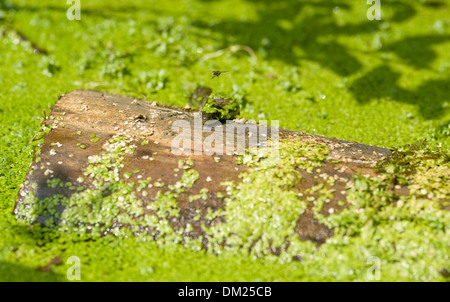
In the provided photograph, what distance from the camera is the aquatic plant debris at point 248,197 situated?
3.46 metres

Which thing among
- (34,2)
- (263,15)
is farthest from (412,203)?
(34,2)

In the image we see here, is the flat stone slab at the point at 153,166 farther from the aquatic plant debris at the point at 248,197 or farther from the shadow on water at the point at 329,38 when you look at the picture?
the shadow on water at the point at 329,38

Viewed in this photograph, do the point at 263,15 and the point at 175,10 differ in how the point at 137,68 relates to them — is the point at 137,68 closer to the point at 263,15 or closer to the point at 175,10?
the point at 175,10

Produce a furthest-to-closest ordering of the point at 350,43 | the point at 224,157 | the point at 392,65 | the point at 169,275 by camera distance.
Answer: the point at 350,43 → the point at 392,65 → the point at 224,157 → the point at 169,275

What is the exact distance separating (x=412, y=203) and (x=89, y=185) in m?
2.60

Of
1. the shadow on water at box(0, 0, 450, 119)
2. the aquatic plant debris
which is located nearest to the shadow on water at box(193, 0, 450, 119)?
the shadow on water at box(0, 0, 450, 119)

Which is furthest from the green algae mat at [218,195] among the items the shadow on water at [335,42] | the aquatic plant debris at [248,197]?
the shadow on water at [335,42]

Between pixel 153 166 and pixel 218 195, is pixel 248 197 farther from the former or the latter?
pixel 153 166

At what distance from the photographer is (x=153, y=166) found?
12.6 feet

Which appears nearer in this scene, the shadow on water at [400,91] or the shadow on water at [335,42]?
the shadow on water at [400,91]

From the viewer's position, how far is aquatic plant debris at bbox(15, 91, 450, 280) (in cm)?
346

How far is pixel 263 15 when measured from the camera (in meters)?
7.94

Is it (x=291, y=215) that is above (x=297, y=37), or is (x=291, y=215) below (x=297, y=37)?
below

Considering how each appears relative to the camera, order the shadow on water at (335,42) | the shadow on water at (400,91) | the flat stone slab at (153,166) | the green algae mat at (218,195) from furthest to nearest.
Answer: the shadow on water at (335,42)
the shadow on water at (400,91)
the flat stone slab at (153,166)
the green algae mat at (218,195)
